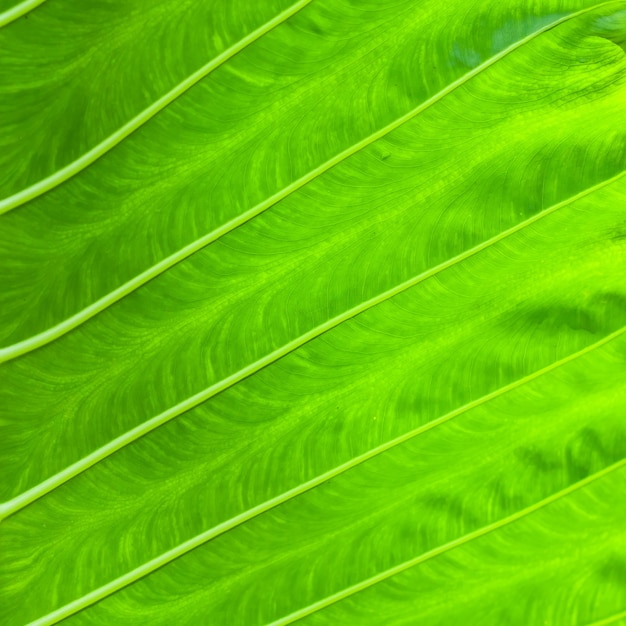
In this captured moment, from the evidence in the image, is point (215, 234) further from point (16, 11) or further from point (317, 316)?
point (16, 11)

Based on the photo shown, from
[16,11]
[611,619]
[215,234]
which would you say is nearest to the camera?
[16,11]

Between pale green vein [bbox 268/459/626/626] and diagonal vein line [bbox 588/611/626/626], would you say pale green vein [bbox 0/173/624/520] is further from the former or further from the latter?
diagonal vein line [bbox 588/611/626/626]

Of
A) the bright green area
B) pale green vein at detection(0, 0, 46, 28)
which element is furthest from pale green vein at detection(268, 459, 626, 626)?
pale green vein at detection(0, 0, 46, 28)

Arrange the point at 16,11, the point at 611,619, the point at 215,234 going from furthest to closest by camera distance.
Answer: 1. the point at 611,619
2. the point at 215,234
3. the point at 16,11

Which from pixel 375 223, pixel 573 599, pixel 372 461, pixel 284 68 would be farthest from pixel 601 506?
pixel 284 68

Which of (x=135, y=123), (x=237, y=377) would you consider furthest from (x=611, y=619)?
(x=135, y=123)

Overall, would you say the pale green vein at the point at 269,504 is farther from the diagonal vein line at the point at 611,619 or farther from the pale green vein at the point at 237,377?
the diagonal vein line at the point at 611,619

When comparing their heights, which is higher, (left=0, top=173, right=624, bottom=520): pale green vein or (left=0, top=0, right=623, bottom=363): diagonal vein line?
(left=0, top=0, right=623, bottom=363): diagonal vein line

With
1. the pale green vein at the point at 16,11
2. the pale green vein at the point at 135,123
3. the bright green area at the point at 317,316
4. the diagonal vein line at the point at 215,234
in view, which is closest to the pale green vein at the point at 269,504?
the bright green area at the point at 317,316
